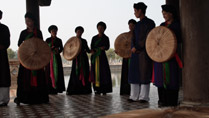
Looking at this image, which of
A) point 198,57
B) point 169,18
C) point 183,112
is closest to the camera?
point 183,112

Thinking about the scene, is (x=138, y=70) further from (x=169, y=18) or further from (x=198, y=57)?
(x=198, y=57)

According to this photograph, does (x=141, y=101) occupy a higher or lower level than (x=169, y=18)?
lower

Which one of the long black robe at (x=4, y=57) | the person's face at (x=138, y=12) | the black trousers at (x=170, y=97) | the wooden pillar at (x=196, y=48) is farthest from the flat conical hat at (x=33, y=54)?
the wooden pillar at (x=196, y=48)

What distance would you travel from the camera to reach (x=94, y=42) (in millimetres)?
7141

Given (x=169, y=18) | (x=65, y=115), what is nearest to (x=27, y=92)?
(x=65, y=115)

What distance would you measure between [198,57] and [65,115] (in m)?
2.07

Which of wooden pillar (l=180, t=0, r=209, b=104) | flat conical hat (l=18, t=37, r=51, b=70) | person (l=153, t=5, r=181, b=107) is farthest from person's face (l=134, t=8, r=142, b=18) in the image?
flat conical hat (l=18, t=37, r=51, b=70)

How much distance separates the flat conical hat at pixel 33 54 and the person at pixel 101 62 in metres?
1.98

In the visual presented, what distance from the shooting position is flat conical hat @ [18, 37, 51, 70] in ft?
16.6

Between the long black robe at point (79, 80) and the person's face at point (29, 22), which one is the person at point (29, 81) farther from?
the long black robe at point (79, 80)

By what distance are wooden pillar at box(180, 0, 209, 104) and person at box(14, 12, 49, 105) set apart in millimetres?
2917

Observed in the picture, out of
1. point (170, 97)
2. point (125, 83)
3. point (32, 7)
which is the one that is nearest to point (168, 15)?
point (170, 97)

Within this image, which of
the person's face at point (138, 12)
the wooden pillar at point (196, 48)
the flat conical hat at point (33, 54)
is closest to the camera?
the wooden pillar at point (196, 48)

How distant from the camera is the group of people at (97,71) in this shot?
433 centimetres
